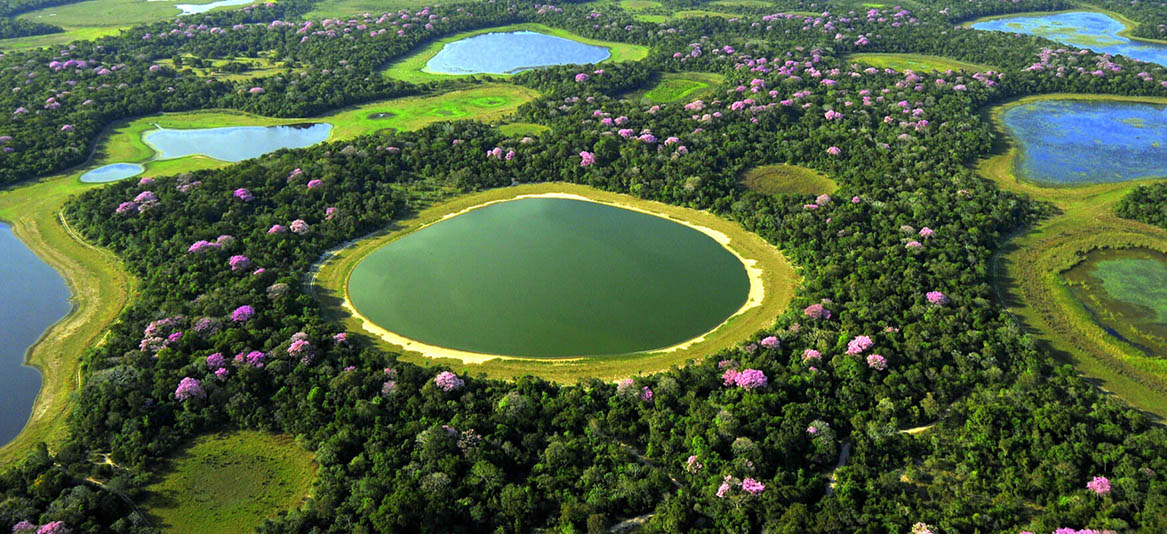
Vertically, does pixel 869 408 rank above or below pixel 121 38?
below

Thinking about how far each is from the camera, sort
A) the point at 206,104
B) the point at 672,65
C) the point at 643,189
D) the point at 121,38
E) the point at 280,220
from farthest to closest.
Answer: the point at 121,38, the point at 672,65, the point at 206,104, the point at 643,189, the point at 280,220

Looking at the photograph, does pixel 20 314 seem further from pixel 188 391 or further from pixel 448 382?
pixel 448 382

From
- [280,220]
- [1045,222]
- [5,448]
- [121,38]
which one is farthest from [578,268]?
[121,38]

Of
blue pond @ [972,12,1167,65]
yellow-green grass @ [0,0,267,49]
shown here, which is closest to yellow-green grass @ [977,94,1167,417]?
blue pond @ [972,12,1167,65]

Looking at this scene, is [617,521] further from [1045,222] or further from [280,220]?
[1045,222]

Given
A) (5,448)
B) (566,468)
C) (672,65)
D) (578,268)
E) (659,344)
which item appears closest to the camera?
(566,468)

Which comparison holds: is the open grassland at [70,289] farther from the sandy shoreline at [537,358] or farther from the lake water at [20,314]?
the sandy shoreline at [537,358]

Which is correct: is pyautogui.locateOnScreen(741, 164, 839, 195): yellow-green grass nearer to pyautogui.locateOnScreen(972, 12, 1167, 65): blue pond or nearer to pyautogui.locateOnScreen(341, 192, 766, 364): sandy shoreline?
pyautogui.locateOnScreen(341, 192, 766, 364): sandy shoreline
